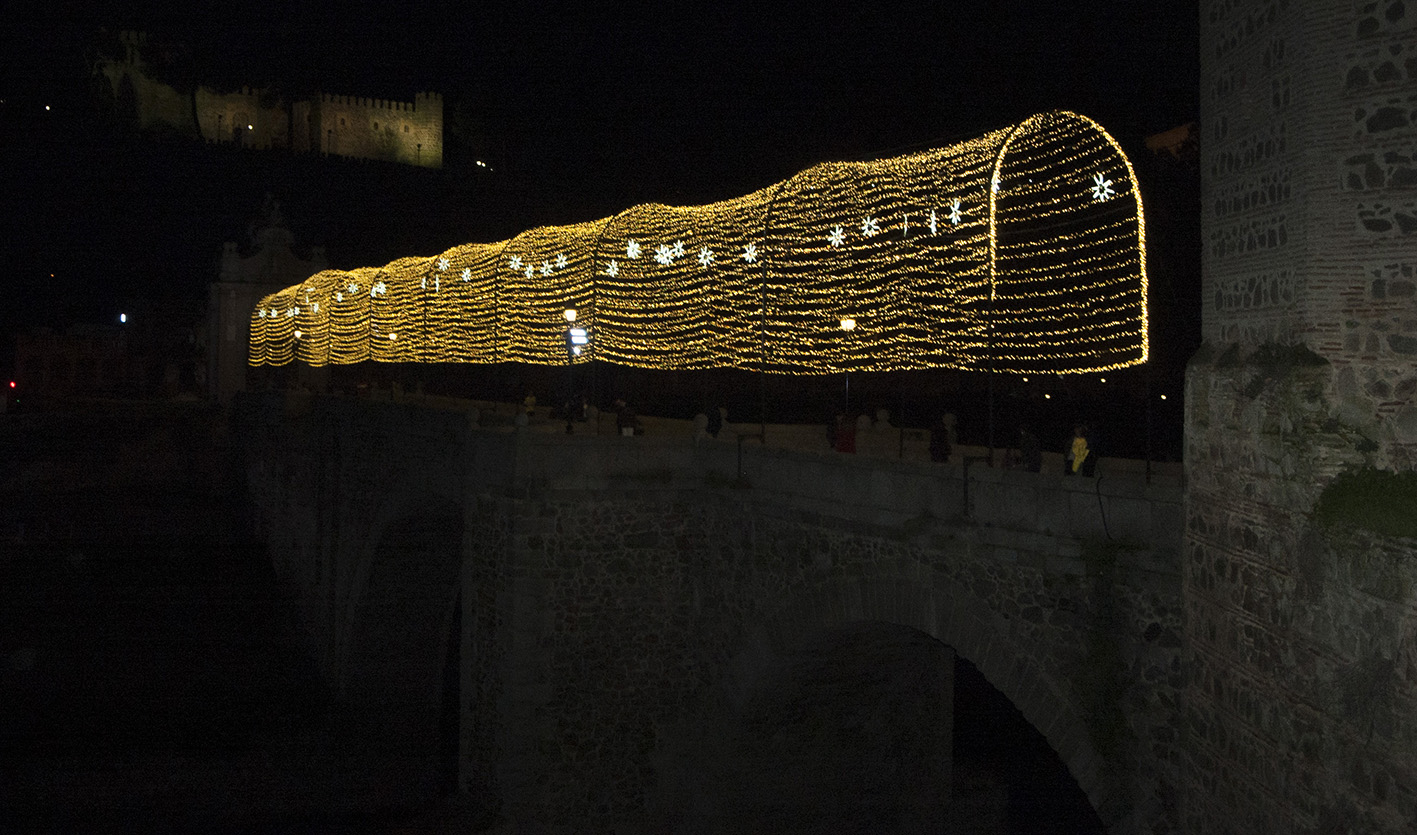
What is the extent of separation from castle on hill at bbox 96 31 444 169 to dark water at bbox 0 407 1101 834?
5686 cm

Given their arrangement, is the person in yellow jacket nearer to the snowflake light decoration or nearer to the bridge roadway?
the bridge roadway

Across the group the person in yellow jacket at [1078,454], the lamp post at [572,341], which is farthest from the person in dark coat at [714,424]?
the person in yellow jacket at [1078,454]

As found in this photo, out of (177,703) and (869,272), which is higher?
(869,272)

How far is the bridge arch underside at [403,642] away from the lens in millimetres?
25297

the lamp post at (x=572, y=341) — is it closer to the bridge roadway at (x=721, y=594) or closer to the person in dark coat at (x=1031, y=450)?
the bridge roadway at (x=721, y=594)

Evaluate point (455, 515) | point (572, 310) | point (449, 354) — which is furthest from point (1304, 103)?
point (449, 354)

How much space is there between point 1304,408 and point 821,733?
9800mm

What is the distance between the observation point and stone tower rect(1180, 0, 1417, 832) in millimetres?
6012

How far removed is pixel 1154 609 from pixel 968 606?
206 centimetres

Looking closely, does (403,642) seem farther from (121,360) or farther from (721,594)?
(121,360)

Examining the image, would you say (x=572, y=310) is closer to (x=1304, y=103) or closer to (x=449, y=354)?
(x=449, y=354)

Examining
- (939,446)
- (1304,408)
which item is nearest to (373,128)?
(939,446)

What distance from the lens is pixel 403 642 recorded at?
89.1ft

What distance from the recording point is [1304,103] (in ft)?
21.5
